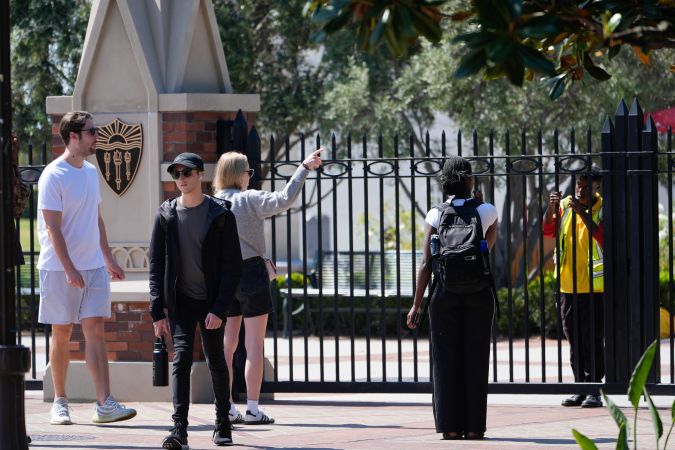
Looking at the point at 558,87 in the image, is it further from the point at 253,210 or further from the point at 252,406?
the point at 252,406

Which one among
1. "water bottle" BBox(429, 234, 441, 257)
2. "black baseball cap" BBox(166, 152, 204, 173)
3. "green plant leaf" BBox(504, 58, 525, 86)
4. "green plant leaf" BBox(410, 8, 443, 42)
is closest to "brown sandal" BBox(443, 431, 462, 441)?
"water bottle" BBox(429, 234, 441, 257)

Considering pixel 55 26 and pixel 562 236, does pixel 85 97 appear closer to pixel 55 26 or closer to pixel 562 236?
pixel 562 236

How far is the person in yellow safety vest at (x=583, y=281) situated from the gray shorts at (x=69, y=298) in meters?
3.23

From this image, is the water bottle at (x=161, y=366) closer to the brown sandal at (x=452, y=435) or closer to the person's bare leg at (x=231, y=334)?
the person's bare leg at (x=231, y=334)

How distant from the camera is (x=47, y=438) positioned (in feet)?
25.1

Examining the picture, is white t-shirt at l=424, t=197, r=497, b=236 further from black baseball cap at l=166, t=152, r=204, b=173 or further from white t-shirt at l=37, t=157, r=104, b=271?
white t-shirt at l=37, t=157, r=104, b=271

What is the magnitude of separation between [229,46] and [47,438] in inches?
428

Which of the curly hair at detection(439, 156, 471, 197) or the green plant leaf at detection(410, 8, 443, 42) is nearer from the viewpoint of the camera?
the green plant leaf at detection(410, 8, 443, 42)

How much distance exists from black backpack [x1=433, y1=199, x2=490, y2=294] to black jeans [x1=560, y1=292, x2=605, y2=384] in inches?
77.5

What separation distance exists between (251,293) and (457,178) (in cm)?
151

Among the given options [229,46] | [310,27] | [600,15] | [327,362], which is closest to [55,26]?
[229,46]

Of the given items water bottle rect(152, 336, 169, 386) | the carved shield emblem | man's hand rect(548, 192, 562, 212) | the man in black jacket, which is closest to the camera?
the man in black jacket

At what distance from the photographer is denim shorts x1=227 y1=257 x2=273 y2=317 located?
26.7 ft

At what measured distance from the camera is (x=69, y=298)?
8016 millimetres
